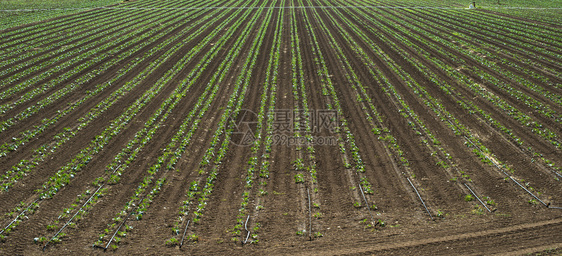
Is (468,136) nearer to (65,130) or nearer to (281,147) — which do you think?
(281,147)

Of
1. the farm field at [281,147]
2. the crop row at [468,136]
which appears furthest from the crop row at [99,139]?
the crop row at [468,136]

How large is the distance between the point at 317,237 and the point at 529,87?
2035 cm

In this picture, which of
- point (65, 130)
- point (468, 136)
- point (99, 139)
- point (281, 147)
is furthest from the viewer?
point (65, 130)

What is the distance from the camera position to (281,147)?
52.9 feet

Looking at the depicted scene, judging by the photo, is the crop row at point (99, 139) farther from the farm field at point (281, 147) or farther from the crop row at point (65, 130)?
the farm field at point (281, 147)

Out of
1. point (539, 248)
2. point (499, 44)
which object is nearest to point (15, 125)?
point (539, 248)

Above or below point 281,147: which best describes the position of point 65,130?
above

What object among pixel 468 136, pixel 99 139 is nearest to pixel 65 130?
pixel 99 139

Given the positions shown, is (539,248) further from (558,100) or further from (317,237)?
(558,100)

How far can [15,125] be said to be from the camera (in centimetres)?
1762

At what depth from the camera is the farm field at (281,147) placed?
1096 centimetres

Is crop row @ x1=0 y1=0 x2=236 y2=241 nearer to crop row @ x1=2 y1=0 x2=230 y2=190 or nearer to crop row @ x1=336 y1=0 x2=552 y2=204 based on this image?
crop row @ x1=2 y1=0 x2=230 y2=190

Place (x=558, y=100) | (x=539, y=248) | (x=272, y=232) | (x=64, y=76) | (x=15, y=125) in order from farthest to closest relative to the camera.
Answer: (x=64, y=76) → (x=558, y=100) → (x=15, y=125) → (x=272, y=232) → (x=539, y=248)

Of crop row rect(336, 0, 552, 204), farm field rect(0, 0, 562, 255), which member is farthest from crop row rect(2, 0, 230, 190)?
crop row rect(336, 0, 552, 204)
